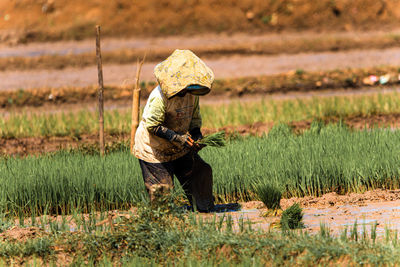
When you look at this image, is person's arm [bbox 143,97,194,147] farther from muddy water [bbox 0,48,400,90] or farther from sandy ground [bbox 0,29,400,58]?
sandy ground [bbox 0,29,400,58]

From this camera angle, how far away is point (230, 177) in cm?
560

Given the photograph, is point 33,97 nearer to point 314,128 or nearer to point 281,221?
point 314,128

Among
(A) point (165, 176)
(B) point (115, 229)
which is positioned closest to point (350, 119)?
(A) point (165, 176)

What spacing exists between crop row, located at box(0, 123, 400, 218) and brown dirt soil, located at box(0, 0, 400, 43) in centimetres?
1453

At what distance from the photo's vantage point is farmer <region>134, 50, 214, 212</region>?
461cm

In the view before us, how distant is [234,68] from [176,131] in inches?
444

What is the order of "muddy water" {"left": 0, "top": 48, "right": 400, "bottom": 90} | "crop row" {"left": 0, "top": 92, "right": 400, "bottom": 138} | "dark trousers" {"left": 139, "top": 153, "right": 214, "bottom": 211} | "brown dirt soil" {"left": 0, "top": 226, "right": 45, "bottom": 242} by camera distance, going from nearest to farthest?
1. "brown dirt soil" {"left": 0, "top": 226, "right": 45, "bottom": 242}
2. "dark trousers" {"left": 139, "top": 153, "right": 214, "bottom": 211}
3. "crop row" {"left": 0, "top": 92, "right": 400, "bottom": 138}
4. "muddy water" {"left": 0, "top": 48, "right": 400, "bottom": 90}

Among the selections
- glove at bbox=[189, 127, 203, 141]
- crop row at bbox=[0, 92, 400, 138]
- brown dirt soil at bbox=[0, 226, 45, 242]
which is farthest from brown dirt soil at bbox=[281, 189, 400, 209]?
crop row at bbox=[0, 92, 400, 138]

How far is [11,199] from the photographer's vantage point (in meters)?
5.34

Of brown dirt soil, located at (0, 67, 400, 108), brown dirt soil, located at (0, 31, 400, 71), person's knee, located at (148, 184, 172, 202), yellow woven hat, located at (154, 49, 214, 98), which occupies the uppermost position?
brown dirt soil, located at (0, 31, 400, 71)

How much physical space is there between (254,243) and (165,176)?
1.24m

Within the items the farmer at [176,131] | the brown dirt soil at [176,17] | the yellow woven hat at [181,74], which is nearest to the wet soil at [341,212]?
the farmer at [176,131]

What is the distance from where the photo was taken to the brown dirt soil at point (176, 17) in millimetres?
20312

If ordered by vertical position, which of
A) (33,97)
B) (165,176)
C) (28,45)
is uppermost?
(28,45)
